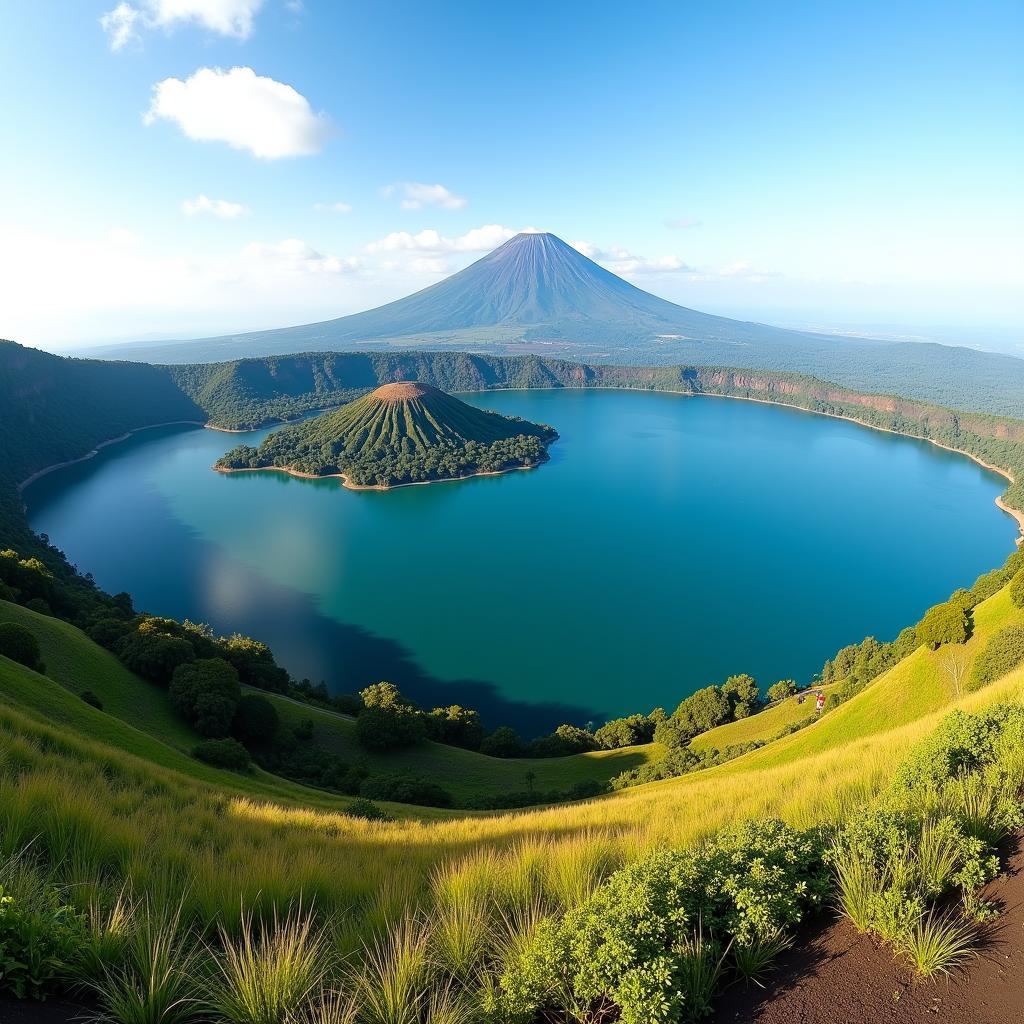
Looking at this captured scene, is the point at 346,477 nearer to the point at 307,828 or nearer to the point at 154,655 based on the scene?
the point at 154,655

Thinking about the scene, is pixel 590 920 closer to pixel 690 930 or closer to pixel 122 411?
pixel 690 930

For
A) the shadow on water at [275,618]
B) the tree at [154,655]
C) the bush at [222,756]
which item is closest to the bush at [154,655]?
the tree at [154,655]

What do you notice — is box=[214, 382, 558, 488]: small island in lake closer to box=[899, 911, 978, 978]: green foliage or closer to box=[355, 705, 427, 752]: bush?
box=[355, 705, 427, 752]: bush

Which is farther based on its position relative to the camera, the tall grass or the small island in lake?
the small island in lake

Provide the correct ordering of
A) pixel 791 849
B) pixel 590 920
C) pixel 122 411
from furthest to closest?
pixel 122 411, pixel 791 849, pixel 590 920

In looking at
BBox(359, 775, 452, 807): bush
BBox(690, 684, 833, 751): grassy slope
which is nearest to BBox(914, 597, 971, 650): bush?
BBox(690, 684, 833, 751): grassy slope

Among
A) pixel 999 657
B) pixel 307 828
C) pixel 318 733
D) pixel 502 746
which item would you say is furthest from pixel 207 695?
pixel 999 657

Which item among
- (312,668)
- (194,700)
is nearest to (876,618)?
(312,668)
